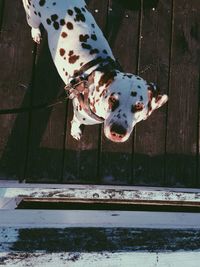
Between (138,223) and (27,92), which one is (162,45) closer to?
(27,92)

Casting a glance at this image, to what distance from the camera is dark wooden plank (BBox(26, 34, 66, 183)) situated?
3365 millimetres

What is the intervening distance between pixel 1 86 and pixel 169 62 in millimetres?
1489

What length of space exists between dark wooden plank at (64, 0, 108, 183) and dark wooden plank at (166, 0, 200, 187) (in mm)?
643

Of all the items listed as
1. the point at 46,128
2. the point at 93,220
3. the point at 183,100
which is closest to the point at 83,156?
the point at 46,128

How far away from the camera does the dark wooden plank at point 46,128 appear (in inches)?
132

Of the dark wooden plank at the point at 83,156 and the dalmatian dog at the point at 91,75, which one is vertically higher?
the dalmatian dog at the point at 91,75

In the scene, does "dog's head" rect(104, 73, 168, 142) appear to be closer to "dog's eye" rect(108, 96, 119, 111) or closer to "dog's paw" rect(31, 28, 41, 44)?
"dog's eye" rect(108, 96, 119, 111)

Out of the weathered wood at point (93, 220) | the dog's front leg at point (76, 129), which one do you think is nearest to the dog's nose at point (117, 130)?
the weathered wood at point (93, 220)

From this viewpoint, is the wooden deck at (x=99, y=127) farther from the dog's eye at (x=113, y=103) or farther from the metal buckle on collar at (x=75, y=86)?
the dog's eye at (x=113, y=103)

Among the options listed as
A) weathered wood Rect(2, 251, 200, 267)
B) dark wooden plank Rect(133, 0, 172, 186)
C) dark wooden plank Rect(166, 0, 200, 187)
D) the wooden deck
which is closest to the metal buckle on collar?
the wooden deck

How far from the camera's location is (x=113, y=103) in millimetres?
2498

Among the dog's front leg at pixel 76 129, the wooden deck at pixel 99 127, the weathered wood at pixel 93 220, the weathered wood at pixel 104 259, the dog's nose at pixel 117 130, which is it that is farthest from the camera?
the wooden deck at pixel 99 127

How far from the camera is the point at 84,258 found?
1568 mm

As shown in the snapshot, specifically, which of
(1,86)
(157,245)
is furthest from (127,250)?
(1,86)
